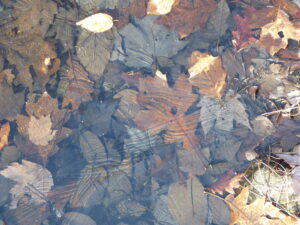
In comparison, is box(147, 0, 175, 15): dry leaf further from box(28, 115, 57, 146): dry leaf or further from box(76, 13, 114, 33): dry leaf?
box(28, 115, 57, 146): dry leaf

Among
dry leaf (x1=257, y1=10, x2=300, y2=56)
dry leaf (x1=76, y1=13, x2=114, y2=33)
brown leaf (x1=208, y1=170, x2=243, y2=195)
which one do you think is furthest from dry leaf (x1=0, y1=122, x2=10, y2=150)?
dry leaf (x1=257, y1=10, x2=300, y2=56)

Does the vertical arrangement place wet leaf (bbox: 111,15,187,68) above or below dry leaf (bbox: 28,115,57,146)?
above

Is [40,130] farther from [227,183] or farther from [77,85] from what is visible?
[227,183]

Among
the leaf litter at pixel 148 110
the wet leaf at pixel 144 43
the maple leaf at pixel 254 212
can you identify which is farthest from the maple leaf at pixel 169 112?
the maple leaf at pixel 254 212

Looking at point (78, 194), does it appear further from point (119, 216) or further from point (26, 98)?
point (26, 98)

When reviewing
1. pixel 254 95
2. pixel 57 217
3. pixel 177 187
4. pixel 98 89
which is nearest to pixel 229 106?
pixel 254 95

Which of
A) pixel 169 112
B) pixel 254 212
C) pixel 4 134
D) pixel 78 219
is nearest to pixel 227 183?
pixel 254 212

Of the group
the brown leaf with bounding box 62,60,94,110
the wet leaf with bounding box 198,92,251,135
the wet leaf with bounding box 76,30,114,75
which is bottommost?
the wet leaf with bounding box 198,92,251,135
